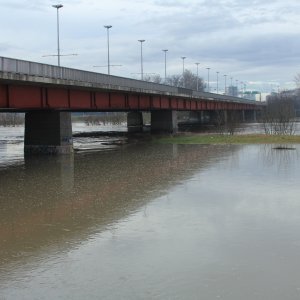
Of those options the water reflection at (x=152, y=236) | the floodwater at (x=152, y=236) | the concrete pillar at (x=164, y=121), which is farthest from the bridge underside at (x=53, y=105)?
the concrete pillar at (x=164, y=121)

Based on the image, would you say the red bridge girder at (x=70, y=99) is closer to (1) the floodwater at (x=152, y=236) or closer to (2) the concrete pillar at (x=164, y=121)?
(2) the concrete pillar at (x=164, y=121)

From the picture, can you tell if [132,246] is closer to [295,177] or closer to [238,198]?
[238,198]

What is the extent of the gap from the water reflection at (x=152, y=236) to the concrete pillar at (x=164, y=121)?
41137 millimetres

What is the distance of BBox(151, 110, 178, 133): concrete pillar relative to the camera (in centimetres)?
6309

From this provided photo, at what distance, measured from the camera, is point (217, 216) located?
43.3 ft

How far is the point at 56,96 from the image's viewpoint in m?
33.9

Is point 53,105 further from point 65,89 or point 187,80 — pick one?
point 187,80

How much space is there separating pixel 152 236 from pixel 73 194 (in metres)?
6.92

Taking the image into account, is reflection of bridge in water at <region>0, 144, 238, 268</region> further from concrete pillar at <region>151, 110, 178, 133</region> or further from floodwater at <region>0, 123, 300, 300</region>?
concrete pillar at <region>151, 110, 178, 133</region>

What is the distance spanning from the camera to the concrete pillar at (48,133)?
3691 centimetres

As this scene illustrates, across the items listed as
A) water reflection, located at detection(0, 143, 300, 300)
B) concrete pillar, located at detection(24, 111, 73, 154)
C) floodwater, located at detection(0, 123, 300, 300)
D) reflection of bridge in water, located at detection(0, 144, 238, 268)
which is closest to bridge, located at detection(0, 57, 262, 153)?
concrete pillar, located at detection(24, 111, 73, 154)

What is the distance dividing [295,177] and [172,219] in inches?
369

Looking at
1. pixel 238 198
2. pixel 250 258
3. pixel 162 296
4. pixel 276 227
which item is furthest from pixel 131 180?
pixel 162 296

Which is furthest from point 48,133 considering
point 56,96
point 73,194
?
point 73,194
